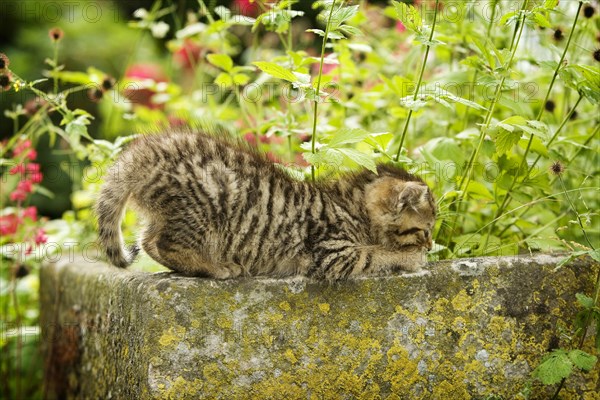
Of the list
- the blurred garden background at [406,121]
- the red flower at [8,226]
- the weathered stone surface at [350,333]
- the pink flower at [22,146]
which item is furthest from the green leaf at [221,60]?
the red flower at [8,226]

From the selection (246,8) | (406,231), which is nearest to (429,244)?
(406,231)

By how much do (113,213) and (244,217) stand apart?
0.57 metres

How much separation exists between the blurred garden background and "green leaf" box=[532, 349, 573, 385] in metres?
0.23

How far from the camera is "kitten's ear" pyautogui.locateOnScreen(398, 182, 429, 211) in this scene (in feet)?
11.0

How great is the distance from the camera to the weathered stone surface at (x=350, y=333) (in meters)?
2.88

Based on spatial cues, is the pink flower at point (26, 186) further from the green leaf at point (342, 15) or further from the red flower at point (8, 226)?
the green leaf at point (342, 15)

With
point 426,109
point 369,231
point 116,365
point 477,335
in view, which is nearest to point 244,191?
point 369,231

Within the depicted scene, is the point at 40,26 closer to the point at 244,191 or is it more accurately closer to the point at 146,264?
the point at 146,264

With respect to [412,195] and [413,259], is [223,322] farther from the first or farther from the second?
[412,195]

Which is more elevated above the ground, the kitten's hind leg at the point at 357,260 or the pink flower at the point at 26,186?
the kitten's hind leg at the point at 357,260

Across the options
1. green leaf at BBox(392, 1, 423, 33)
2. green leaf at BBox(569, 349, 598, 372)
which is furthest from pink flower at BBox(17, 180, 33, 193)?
green leaf at BBox(569, 349, 598, 372)

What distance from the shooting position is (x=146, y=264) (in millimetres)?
4094

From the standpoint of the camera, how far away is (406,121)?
3650mm

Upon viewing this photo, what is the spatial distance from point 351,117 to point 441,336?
2133 millimetres
